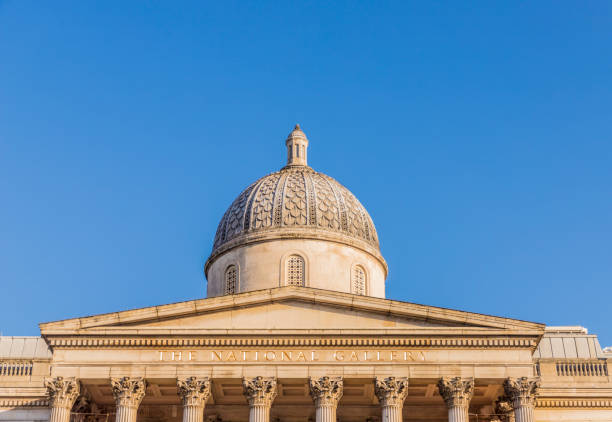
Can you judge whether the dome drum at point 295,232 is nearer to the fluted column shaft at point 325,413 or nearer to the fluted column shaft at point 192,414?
the fluted column shaft at point 325,413

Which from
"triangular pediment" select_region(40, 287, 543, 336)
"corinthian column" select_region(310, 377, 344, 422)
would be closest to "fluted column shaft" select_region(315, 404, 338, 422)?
"corinthian column" select_region(310, 377, 344, 422)

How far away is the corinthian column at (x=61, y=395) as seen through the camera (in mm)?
50469

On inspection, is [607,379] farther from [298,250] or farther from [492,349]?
[298,250]

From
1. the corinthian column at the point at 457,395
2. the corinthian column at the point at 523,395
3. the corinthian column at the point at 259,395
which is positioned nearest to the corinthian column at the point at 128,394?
the corinthian column at the point at 259,395

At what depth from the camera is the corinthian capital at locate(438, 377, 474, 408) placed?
50594 mm

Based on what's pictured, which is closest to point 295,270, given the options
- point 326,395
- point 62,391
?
point 326,395

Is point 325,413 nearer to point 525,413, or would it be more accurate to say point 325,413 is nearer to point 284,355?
point 284,355

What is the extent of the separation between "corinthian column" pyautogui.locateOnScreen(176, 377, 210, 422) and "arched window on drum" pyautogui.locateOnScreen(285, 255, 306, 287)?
1047 cm

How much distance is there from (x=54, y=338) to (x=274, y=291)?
9840mm

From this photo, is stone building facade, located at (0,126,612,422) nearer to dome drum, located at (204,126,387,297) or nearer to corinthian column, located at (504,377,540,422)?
corinthian column, located at (504,377,540,422)

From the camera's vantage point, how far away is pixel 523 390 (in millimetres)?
50406

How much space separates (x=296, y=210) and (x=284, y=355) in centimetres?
1257

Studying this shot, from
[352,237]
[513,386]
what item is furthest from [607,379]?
[352,237]

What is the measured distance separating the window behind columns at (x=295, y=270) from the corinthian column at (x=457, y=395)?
11728 mm
